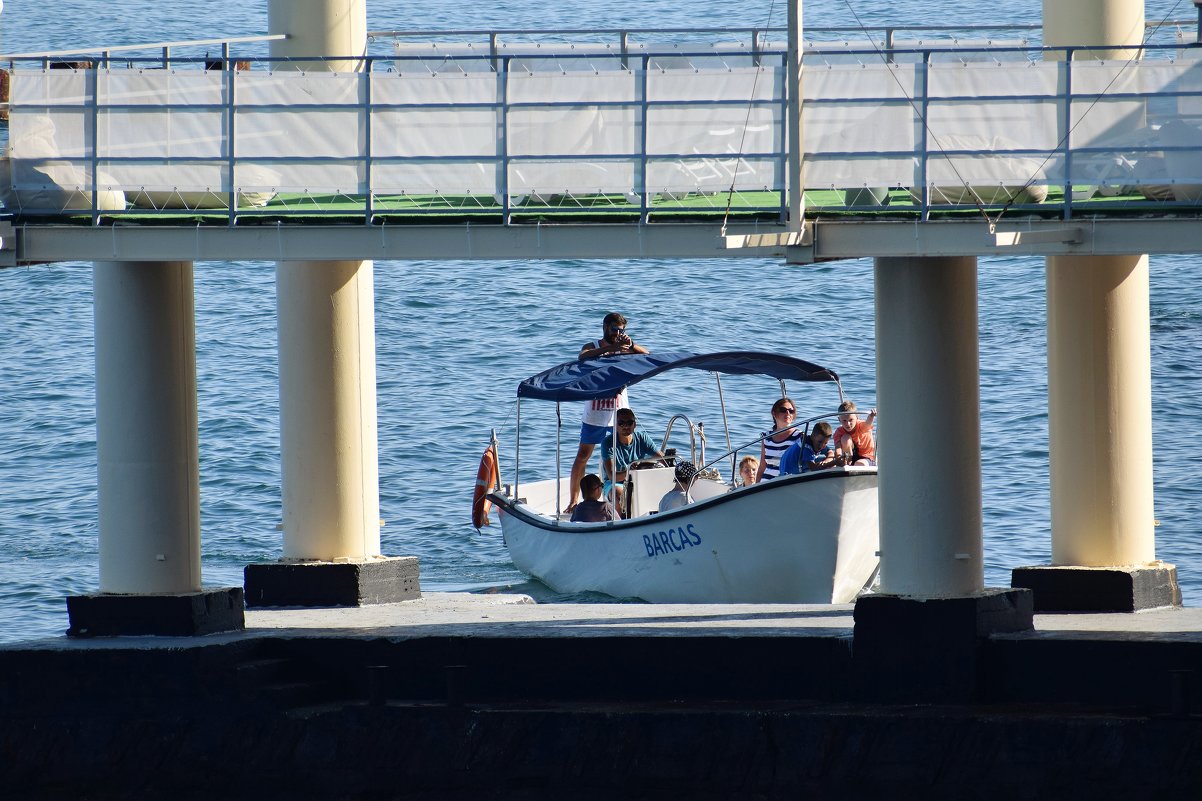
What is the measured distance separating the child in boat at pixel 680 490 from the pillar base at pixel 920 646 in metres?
6.56

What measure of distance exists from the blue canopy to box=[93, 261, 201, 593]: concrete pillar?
5920 millimetres

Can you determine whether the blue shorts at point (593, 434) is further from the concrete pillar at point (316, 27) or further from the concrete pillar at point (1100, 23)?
the concrete pillar at point (1100, 23)

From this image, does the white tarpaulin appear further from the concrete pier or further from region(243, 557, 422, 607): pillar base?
region(243, 557, 422, 607): pillar base

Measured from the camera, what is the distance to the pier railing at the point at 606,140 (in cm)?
1218

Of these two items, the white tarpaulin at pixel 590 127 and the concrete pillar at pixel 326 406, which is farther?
the concrete pillar at pixel 326 406

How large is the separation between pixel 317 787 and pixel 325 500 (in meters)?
3.42

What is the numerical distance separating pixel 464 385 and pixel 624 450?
14165 millimetres

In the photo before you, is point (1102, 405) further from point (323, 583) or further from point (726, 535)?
point (323, 583)

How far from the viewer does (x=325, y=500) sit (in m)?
15.3

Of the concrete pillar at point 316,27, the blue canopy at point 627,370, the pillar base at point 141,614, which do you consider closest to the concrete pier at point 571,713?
the pillar base at point 141,614

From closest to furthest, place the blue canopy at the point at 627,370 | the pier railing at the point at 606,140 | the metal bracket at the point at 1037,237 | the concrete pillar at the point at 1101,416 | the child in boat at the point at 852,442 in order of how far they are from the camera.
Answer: the metal bracket at the point at 1037,237
the pier railing at the point at 606,140
the concrete pillar at the point at 1101,416
the child in boat at the point at 852,442
the blue canopy at the point at 627,370

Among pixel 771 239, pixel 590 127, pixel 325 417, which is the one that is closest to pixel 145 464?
pixel 325 417

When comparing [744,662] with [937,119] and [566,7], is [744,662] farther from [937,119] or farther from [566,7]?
[566,7]

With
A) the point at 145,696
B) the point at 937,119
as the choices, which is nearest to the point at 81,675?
the point at 145,696
